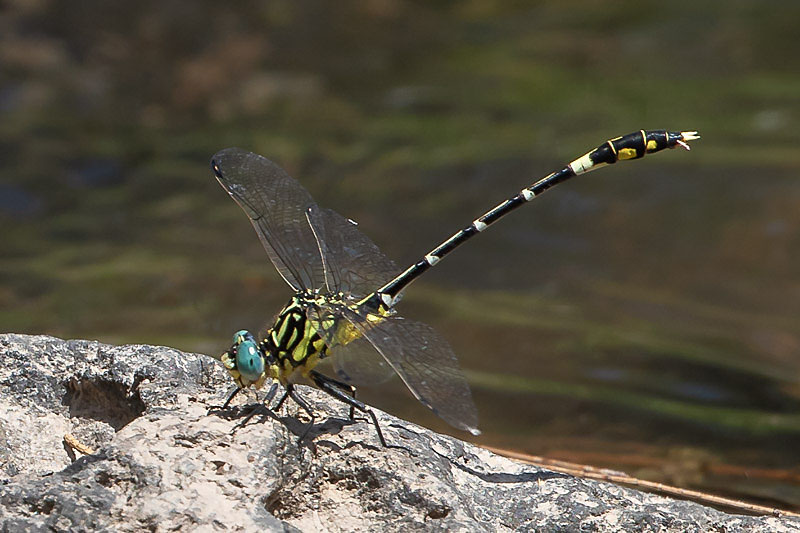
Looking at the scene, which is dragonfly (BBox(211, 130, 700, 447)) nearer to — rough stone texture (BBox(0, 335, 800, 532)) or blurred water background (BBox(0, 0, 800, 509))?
rough stone texture (BBox(0, 335, 800, 532))

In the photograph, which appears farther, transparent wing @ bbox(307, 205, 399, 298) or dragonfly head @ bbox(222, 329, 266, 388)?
transparent wing @ bbox(307, 205, 399, 298)

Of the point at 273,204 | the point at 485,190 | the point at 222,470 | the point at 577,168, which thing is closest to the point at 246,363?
the point at 222,470

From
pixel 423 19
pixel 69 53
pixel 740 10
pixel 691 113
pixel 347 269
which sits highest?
pixel 740 10

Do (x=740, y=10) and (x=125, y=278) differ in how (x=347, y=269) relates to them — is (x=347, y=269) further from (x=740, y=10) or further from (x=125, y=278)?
(x=740, y=10)

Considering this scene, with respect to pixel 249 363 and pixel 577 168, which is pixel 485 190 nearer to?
pixel 577 168

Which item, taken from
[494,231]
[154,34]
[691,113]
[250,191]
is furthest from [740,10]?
[250,191]

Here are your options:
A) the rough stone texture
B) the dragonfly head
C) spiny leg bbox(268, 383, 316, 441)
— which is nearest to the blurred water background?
the rough stone texture

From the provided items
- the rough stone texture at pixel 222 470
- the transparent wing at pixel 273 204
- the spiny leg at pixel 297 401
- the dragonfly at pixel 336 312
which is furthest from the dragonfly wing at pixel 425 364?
the transparent wing at pixel 273 204

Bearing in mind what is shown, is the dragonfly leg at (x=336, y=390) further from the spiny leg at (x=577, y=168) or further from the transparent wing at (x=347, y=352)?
the spiny leg at (x=577, y=168)
